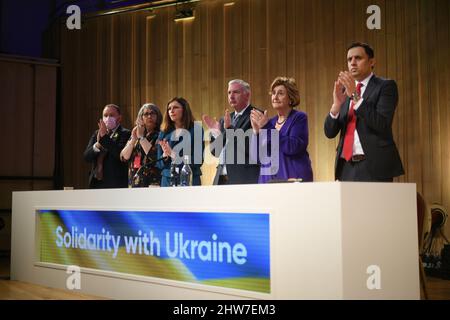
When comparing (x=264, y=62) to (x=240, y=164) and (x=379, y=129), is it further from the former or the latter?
(x=379, y=129)

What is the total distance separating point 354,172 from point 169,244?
1154 mm

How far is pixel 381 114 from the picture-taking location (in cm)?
330

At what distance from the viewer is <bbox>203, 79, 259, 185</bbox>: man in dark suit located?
371cm

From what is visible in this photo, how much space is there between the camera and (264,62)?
19.2ft

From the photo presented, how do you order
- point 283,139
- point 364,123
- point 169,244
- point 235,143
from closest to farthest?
point 169,244, point 364,123, point 283,139, point 235,143

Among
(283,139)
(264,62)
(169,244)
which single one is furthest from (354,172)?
(264,62)

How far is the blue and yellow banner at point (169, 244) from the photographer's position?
2764mm

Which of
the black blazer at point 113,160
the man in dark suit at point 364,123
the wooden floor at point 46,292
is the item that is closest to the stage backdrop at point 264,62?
the wooden floor at point 46,292

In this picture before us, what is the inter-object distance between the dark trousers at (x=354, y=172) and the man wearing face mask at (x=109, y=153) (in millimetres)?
1839

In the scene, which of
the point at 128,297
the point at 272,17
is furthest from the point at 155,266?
the point at 272,17

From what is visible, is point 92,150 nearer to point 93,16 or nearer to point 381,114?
point 381,114

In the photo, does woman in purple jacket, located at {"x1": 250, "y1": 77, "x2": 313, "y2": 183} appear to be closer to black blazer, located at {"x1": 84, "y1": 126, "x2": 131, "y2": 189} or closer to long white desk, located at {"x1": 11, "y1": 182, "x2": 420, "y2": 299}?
long white desk, located at {"x1": 11, "y1": 182, "x2": 420, "y2": 299}

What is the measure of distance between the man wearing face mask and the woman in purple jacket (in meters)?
1.38

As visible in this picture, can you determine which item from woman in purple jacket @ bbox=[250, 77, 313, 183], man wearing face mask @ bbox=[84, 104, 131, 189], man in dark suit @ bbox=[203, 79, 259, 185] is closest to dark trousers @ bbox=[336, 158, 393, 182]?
woman in purple jacket @ bbox=[250, 77, 313, 183]
